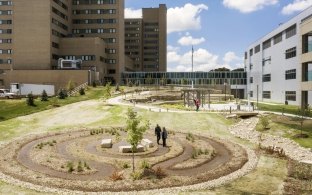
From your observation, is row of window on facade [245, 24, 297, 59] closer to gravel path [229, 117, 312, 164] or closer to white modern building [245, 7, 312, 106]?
white modern building [245, 7, 312, 106]

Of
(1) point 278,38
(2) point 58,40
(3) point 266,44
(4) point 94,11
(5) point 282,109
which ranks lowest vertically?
(5) point 282,109

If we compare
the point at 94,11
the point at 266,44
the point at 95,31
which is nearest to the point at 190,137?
the point at 266,44

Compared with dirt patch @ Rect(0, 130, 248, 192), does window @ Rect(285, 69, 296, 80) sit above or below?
above

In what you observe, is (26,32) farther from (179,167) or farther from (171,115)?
(179,167)

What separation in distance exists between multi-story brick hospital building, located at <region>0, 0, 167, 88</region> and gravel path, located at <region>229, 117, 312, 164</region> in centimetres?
7098

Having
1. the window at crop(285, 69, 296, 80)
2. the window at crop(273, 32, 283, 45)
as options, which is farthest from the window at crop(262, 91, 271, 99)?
the window at crop(285, 69, 296, 80)

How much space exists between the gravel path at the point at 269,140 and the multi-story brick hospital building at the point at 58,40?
70977mm

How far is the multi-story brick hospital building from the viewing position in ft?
383

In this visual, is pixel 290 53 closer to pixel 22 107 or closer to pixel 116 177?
pixel 22 107

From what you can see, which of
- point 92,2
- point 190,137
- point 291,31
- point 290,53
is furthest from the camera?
point 92,2

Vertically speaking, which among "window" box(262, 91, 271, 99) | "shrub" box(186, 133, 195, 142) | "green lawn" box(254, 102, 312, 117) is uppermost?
"window" box(262, 91, 271, 99)

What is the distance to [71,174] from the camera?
2873cm

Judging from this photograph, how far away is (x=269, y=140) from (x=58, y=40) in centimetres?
10450

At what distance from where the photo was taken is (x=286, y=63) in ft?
293
